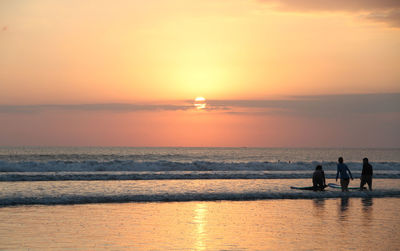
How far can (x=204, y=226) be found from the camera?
44.9 feet

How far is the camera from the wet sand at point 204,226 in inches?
450

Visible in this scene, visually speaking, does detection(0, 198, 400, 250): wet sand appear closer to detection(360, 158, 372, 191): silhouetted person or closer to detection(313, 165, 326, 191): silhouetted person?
detection(313, 165, 326, 191): silhouetted person

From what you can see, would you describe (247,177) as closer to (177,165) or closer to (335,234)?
(177,165)

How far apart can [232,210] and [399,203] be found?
759cm

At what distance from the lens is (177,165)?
48.5 m

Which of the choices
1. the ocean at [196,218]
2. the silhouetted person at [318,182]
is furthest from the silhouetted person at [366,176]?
the silhouetted person at [318,182]

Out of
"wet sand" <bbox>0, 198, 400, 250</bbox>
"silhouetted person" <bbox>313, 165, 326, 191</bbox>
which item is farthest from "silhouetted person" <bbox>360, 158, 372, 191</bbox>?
"wet sand" <bbox>0, 198, 400, 250</bbox>

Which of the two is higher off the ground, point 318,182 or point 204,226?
point 318,182

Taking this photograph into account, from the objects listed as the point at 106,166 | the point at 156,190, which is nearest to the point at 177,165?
the point at 106,166

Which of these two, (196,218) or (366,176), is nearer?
(196,218)

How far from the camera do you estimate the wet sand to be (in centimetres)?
1144

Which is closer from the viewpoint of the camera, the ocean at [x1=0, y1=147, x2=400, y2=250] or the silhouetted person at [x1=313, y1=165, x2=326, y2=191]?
the ocean at [x1=0, y1=147, x2=400, y2=250]

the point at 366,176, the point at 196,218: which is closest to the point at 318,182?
the point at 366,176

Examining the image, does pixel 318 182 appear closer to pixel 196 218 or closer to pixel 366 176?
pixel 366 176
